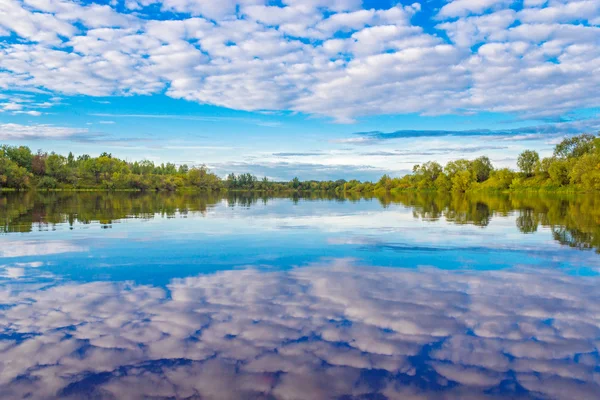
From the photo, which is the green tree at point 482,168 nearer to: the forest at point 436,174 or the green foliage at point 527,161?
the forest at point 436,174

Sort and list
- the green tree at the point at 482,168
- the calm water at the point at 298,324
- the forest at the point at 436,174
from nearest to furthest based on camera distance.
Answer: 1. the calm water at the point at 298,324
2. the forest at the point at 436,174
3. the green tree at the point at 482,168

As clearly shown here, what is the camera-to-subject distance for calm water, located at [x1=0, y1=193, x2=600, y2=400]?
5062 millimetres

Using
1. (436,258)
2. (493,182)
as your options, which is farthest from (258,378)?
(493,182)

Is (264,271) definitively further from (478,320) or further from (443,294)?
(478,320)

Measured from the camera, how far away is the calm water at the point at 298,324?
506 cm

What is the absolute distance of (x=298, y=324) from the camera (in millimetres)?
7043

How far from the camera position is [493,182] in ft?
440

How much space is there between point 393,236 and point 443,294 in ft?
33.1

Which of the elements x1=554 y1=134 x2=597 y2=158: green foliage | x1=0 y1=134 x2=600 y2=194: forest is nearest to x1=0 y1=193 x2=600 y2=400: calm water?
x1=0 y1=134 x2=600 y2=194: forest

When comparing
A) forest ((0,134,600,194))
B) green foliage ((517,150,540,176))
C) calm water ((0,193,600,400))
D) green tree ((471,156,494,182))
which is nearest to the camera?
calm water ((0,193,600,400))

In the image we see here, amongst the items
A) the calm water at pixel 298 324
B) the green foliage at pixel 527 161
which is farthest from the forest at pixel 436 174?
the calm water at pixel 298 324

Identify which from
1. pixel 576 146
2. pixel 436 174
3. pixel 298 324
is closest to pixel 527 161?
pixel 576 146

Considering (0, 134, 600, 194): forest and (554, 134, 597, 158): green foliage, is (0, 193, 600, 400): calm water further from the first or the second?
(554, 134, 597, 158): green foliage

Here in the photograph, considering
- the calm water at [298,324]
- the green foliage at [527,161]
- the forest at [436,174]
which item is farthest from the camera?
the green foliage at [527,161]
